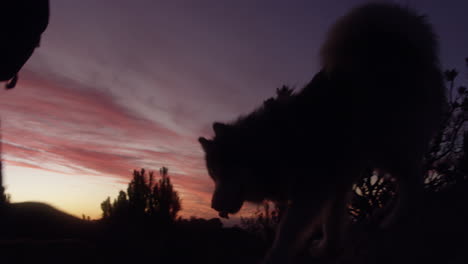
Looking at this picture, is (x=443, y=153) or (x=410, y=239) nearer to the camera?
(x=410, y=239)

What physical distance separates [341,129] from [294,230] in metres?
0.93

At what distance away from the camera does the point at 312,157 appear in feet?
9.28

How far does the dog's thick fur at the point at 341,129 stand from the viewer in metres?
2.84

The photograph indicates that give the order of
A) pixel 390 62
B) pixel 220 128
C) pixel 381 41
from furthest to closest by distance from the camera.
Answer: pixel 220 128 → pixel 381 41 → pixel 390 62

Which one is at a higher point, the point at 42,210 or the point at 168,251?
the point at 42,210

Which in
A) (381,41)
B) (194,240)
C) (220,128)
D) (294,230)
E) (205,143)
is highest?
(381,41)

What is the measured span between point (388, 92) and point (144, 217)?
15.0ft

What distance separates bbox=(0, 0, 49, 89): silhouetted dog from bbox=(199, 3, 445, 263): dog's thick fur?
170 cm

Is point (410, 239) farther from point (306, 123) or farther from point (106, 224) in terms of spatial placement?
point (106, 224)

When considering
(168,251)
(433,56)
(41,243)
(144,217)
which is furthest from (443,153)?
(41,243)

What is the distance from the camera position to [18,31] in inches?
91.1

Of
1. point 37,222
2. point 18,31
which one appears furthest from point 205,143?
point 37,222

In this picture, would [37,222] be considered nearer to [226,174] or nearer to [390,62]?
[226,174]

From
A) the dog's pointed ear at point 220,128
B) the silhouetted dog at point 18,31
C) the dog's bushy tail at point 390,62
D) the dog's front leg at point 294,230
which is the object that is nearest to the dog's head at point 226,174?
the dog's pointed ear at point 220,128
